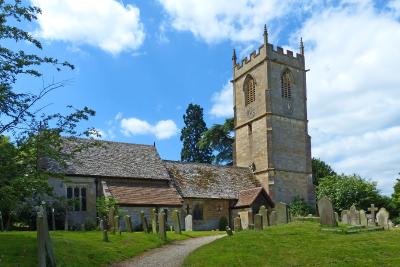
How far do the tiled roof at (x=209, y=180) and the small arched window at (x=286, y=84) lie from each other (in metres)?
8.25

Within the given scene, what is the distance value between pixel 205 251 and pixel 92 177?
1915cm

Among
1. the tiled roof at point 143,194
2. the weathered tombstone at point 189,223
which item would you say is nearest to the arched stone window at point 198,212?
the tiled roof at point 143,194

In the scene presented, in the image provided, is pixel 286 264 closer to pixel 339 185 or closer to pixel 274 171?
pixel 274 171

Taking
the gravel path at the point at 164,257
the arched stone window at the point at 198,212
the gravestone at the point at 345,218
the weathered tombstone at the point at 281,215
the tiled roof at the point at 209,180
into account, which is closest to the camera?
the gravel path at the point at 164,257

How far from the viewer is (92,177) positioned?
34.1 m

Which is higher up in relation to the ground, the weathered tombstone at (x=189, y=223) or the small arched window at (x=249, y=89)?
the small arched window at (x=249, y=89)

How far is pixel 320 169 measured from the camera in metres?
63.1

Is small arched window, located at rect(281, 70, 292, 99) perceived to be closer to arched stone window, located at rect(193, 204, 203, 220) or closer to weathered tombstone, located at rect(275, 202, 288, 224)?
arched stone window, located at rect(193, 204, 203, 220)

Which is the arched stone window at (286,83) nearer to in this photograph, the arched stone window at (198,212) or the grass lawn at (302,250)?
the arched stone window at (198,212)

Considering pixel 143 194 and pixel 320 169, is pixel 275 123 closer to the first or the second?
pixel 143 194

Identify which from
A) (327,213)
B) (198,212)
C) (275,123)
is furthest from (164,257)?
(275,123)

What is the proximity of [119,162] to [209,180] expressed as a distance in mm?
7993

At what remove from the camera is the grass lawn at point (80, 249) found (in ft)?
46.3

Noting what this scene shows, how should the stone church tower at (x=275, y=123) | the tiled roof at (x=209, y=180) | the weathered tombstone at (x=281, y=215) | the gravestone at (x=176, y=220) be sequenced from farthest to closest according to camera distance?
the stone church tower at (x=275, y=123), the tiled roof at (x=209, y=180), the weathered tombstone at (x=281, y=215), the gravestone at (x=176, y=220)
